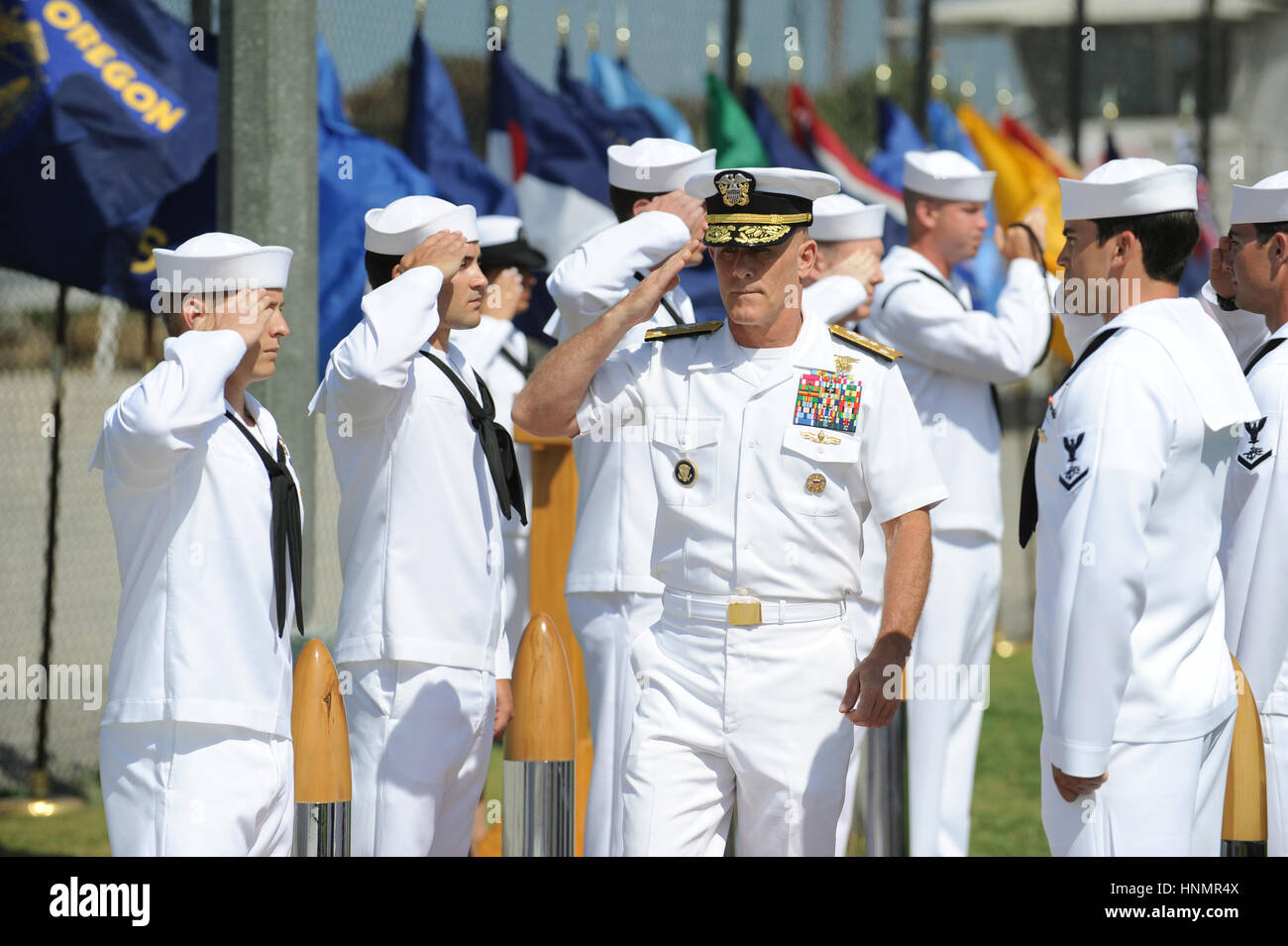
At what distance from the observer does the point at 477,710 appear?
5.23 m

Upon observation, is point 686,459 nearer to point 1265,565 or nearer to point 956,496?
point 1265,565

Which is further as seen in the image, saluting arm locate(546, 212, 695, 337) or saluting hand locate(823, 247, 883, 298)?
saluting hand locate(823, 247, 883, 298)

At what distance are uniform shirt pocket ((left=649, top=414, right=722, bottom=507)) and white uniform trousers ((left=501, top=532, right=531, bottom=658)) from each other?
3.29 metres

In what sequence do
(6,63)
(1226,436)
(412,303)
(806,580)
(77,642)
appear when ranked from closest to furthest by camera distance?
(1226,436) → (806,580) → (412,303) → (6,63) → (77,642)

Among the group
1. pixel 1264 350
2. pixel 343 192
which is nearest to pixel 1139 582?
pixel 1264 350

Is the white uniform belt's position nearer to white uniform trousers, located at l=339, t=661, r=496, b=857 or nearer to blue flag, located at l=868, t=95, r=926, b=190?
white uniform trousers, located at l=339, t=661, r=496, b=857

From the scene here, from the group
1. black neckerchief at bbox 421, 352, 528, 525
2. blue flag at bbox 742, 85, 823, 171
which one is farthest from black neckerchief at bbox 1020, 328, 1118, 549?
blue flag at bbox 742, 85, 823, 171

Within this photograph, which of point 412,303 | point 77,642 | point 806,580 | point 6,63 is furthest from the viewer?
point 77,642

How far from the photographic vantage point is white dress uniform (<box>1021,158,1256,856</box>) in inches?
153

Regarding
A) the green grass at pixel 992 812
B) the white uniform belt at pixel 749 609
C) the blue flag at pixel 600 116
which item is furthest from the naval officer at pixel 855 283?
the blue flag at pixel 600 116

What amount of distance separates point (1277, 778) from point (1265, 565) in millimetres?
568
